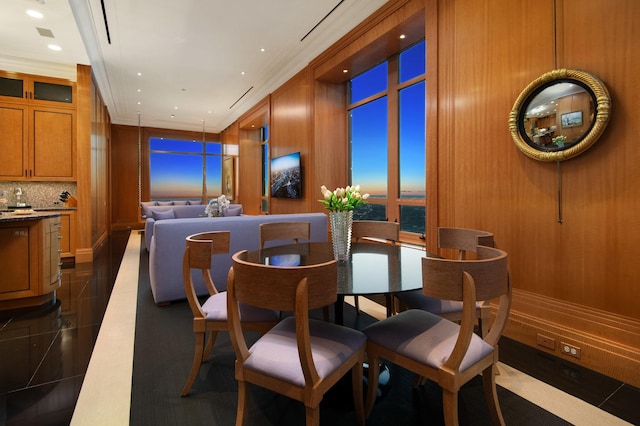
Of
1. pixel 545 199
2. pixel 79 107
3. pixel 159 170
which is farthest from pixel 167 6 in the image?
pixel 159 170

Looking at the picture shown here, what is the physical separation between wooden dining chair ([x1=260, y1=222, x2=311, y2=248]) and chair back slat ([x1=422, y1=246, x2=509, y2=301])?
5.10 feet

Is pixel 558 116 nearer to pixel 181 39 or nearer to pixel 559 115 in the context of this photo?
pixel 559 115

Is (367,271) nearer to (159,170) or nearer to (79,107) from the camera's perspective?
(79,107)

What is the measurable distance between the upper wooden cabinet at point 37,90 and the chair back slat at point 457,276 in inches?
252

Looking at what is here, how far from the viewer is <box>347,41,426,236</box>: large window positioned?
425 centimetres

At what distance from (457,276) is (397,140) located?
3.59 metres

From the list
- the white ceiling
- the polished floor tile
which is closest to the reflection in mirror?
the white ceiling

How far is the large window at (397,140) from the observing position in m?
4.25

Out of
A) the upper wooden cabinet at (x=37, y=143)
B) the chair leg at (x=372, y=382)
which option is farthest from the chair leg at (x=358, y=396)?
the upper wooden cabinet at (x=37, y=143)

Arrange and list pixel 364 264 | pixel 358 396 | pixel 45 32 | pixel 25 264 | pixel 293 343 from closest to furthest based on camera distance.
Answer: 1. pixel 293 343
2. pixel 358 396
3. pixel 364 264
4. pixel 25 264
5. pixel 45 32

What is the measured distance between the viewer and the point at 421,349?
1353 millimetres

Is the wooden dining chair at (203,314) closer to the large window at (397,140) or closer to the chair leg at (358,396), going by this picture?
the chair leg at (358,396)

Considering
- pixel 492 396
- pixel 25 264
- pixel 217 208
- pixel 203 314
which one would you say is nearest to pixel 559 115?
pixel 492 396

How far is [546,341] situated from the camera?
2.29 m
